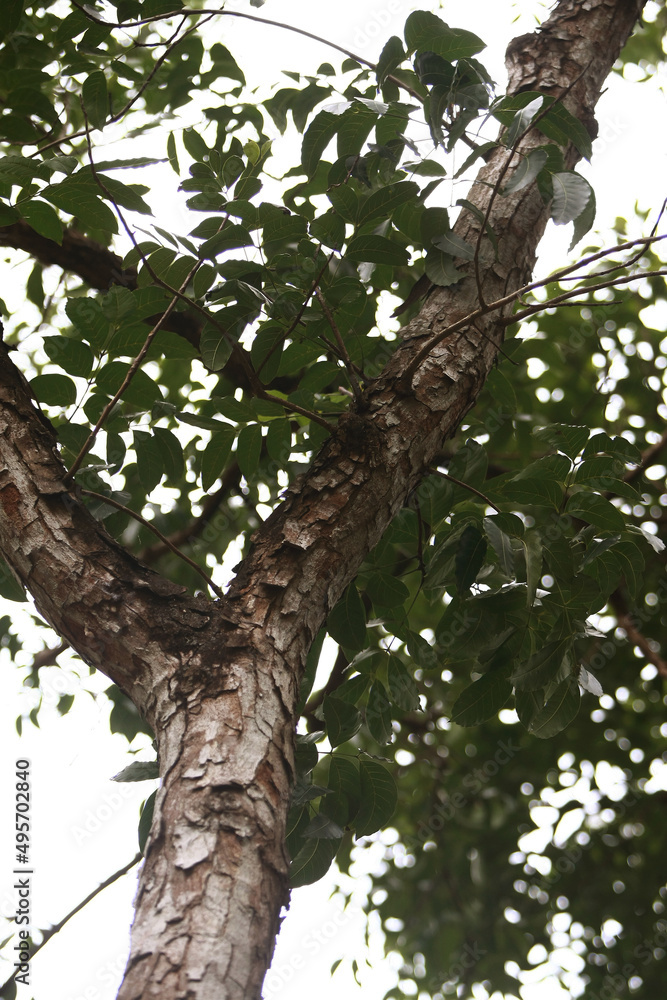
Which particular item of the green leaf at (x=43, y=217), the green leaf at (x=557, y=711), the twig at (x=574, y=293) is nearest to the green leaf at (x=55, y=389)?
the green leaf at (x=43, y=217)

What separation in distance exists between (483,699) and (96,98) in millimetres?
1294

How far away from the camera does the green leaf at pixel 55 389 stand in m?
1.53

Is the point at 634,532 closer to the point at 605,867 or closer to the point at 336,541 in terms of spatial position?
the point at 336,541

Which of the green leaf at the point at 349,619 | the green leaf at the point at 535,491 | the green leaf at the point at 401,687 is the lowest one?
the green leaf at the point at 401,687

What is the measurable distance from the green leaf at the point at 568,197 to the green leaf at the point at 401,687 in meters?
0.85

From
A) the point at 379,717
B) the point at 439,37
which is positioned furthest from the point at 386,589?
the point at 439,37

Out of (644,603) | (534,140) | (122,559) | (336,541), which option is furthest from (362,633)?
(644,603)

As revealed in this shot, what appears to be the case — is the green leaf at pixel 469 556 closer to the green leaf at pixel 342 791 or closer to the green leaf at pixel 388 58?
the green leaf at pixel 342 791

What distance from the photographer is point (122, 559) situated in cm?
118

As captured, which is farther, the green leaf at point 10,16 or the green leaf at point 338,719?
the green leaf at point 10,16

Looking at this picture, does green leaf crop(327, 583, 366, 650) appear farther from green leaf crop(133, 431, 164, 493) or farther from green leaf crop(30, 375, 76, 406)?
green leaf crop(30, 375, 76, 406)

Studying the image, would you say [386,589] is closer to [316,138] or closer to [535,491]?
[535,491]

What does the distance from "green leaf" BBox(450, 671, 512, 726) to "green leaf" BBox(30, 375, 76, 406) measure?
3.20 feet

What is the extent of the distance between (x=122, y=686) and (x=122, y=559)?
0.20 meters
